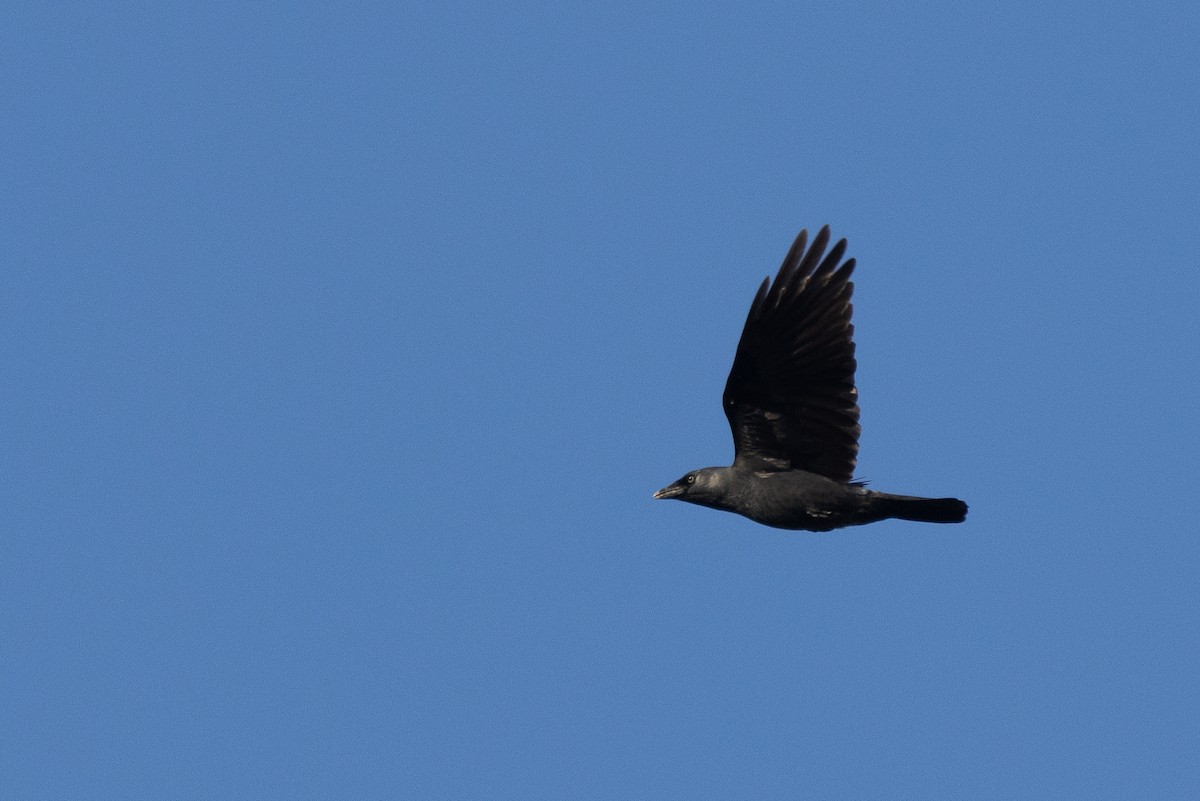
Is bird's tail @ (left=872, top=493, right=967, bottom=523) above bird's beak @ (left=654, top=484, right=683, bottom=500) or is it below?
below

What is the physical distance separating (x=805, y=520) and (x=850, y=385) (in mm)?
1735

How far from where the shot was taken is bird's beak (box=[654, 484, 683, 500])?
15.3m

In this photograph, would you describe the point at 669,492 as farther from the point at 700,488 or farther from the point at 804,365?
the point at 804,365

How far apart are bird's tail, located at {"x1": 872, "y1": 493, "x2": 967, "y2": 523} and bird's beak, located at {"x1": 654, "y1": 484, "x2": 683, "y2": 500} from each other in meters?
2.70

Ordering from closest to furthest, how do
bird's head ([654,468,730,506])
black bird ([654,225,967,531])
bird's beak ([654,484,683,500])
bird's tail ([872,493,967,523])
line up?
bird's tail ([872,493,967,523])
black bird ([654,225,967,531])
bird's head ([654,468,730,506])
bird's beak ([654,484,683,500])

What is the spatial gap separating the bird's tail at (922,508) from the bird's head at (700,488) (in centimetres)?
201

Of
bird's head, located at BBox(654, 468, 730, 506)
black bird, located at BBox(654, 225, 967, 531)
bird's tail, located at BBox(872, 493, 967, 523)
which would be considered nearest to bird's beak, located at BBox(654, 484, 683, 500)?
bird's head, located at BBox(654, 468, 730, 506)

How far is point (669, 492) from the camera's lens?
50.5 ft

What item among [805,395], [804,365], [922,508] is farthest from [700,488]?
[922,508]

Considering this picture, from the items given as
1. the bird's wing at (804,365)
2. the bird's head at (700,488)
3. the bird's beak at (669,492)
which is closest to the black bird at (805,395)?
the bird's wing at (804,365)

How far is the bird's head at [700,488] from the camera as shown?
1478 centimetres

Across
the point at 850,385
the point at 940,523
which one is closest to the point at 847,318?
the point at 850,385

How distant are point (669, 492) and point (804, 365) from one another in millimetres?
2636

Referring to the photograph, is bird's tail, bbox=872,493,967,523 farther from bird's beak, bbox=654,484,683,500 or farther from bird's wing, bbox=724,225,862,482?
bird's beak, bbox=654,484,683,500
